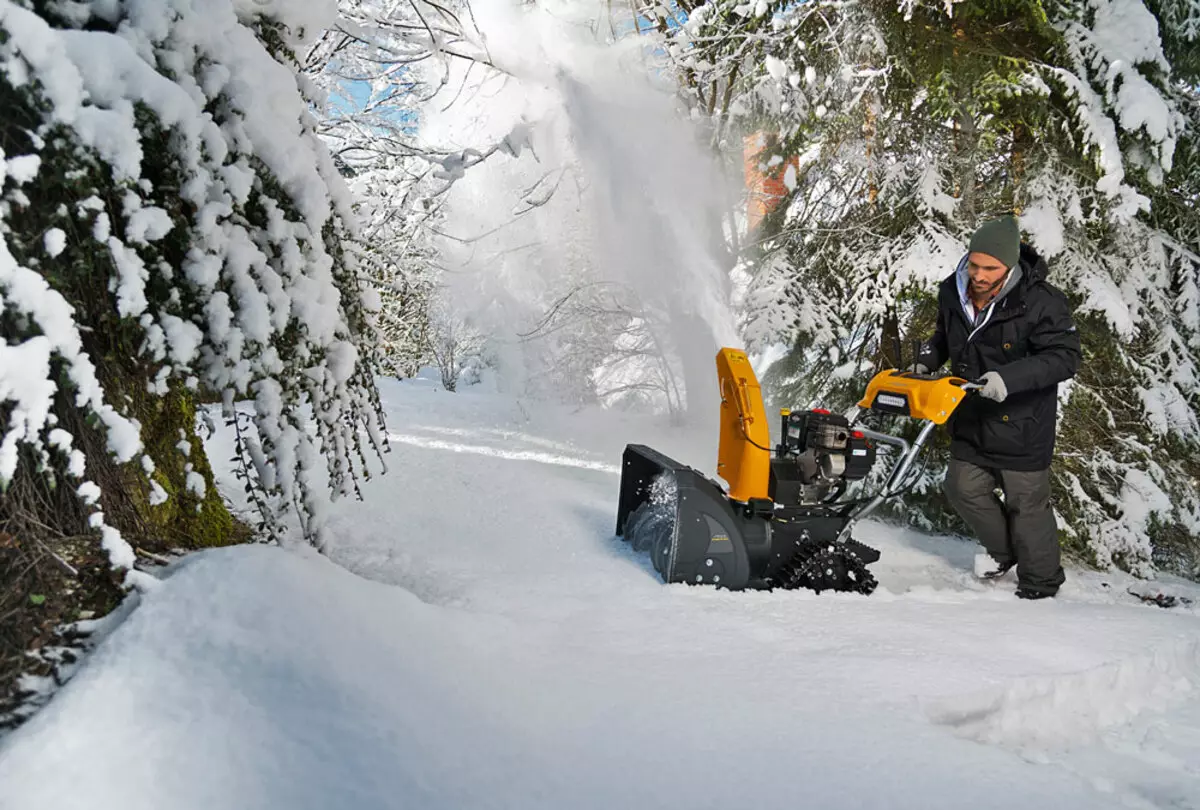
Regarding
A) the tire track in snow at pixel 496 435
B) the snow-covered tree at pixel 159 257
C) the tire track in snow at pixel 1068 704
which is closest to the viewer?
the snow-covered tree at pixel 159 257

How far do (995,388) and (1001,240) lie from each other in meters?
0.72

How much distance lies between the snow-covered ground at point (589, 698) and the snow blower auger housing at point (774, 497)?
0.17 m

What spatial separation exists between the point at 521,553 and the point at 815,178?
4.53 metres

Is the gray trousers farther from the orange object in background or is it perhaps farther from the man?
the orange object in background

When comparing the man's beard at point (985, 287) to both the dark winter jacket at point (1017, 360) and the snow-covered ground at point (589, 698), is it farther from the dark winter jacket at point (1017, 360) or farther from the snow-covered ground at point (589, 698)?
the snow-covered ground at point (589, 698)

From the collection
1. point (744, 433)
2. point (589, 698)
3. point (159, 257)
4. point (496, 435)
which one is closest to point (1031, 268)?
point (744, 433)

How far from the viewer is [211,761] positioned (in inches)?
57.6

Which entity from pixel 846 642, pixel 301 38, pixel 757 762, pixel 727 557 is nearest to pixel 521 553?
pixel 727 557

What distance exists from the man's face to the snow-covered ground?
5.00 ft

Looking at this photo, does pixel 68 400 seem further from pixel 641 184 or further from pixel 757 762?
pixel 641 184

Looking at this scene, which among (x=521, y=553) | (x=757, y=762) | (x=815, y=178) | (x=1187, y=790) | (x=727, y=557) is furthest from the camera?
(x=815, y=178)

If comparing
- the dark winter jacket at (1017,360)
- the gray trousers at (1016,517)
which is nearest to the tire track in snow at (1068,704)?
the gray trousers at (1016,517)

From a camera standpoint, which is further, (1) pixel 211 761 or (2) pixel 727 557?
(2) pixel 727 557

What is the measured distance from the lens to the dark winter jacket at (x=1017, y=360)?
3.45m
